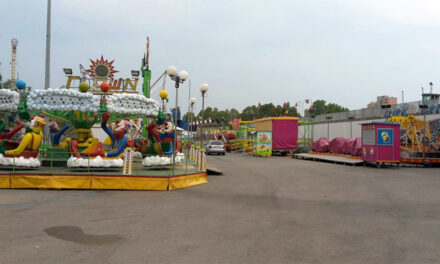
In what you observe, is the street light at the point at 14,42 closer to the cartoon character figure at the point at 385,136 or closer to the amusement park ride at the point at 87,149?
the amusement park ride at the point at 87,149

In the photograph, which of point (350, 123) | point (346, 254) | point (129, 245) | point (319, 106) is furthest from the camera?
point (319, 106)

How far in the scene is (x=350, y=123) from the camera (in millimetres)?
39250

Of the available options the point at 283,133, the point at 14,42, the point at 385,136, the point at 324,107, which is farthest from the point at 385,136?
the point at 324,107

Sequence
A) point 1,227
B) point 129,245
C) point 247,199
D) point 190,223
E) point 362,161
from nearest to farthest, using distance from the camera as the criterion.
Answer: point 129,245, point 1,227, point 190,223, point 247,199, point 362,161

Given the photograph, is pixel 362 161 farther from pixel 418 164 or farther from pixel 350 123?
pixel 350 123

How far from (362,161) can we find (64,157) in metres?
17.4

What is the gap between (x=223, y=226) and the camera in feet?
25.1

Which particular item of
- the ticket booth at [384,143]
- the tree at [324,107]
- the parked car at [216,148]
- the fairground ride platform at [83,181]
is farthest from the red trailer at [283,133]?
the tree at [324,107]

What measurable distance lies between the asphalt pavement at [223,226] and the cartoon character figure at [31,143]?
2495 mm

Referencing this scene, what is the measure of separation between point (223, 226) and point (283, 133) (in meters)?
28.0

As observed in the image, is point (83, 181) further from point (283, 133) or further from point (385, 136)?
point (283, 133)

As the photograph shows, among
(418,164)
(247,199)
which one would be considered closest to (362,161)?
(418,164)

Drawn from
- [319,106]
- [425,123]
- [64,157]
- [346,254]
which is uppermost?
[319,106]

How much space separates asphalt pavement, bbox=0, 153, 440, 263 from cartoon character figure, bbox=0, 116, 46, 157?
2.50 metres
